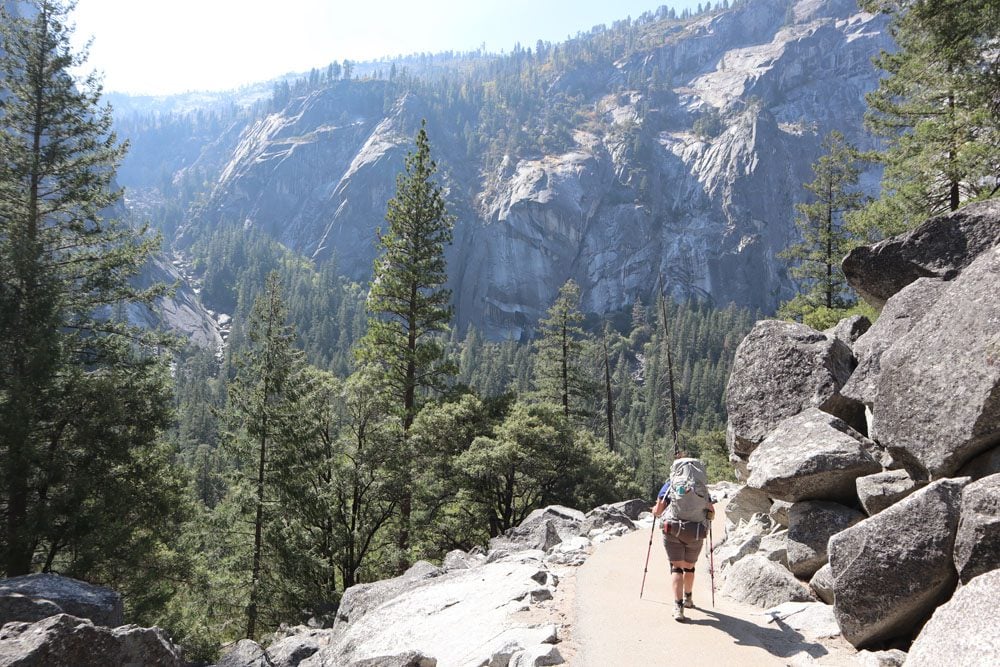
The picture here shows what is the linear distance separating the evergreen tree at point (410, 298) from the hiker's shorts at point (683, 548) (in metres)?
13.0

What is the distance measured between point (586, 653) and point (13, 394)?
13.2 m

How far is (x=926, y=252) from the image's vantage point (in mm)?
9125

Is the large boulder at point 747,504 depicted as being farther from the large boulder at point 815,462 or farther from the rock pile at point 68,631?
the rock pile at point 68,631

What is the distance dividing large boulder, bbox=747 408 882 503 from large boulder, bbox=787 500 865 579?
24 cm

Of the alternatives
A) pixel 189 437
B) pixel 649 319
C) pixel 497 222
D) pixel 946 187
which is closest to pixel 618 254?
pixel 649 319

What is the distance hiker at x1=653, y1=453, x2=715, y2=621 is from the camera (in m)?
6.66

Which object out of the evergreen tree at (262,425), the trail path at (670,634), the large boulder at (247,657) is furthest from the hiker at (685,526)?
the evergreen tree at (262,425)

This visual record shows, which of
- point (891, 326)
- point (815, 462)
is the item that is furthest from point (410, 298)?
point (815, 462)

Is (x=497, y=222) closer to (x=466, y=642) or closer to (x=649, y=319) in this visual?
(x=649, y=319)

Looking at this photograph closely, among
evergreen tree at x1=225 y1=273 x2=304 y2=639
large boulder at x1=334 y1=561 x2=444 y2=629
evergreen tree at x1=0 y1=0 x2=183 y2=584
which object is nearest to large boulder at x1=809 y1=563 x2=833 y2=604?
large boulder at x1=334 y1=561 x2=444 y2=629

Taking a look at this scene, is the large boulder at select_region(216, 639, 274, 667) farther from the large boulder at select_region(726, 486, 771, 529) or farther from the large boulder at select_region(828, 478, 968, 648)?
the large boulder at select_region(828, 478, 968, 648)

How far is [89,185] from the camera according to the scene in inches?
627

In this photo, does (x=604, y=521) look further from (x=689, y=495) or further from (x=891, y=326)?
(x=891, y=326)

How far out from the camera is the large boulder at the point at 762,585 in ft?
23.4
